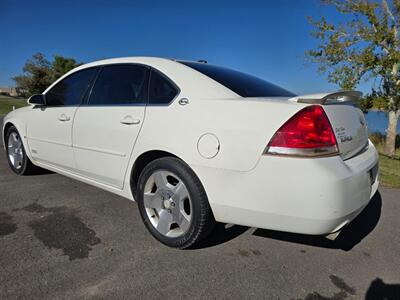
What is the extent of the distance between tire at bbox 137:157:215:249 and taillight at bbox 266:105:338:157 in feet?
2.18

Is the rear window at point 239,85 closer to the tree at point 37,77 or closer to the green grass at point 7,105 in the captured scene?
the green grass at point 7,105

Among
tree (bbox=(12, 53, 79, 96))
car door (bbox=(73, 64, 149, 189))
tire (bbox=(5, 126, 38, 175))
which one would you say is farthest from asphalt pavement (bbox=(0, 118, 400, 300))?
tree (bbox=(12, 53, 79, 96))

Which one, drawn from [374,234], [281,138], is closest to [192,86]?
[281,138]

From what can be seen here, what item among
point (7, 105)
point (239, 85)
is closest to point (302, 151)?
point (239, 85)

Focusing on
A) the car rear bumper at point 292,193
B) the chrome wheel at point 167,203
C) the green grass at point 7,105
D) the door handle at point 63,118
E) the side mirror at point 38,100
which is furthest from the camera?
the green grass at point 7,105

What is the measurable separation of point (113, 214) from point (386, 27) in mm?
10247

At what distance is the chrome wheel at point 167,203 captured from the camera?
7.44ft

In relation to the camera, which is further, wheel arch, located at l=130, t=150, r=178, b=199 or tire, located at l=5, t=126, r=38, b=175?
tire, located at l=5, t=126, r=38, b=175

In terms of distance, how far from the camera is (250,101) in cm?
199

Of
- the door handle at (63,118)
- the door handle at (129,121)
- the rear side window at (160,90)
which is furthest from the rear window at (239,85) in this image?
the door handle at (63,118)

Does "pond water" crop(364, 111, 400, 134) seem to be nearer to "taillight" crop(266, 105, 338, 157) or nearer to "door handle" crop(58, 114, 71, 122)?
"taillight" crop(266, 105, 338, 157)

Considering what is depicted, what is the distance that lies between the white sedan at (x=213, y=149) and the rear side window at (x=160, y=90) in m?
0.01

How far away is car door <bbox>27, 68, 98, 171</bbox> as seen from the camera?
3.16 meters

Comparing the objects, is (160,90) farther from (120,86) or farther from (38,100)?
(38,100)
